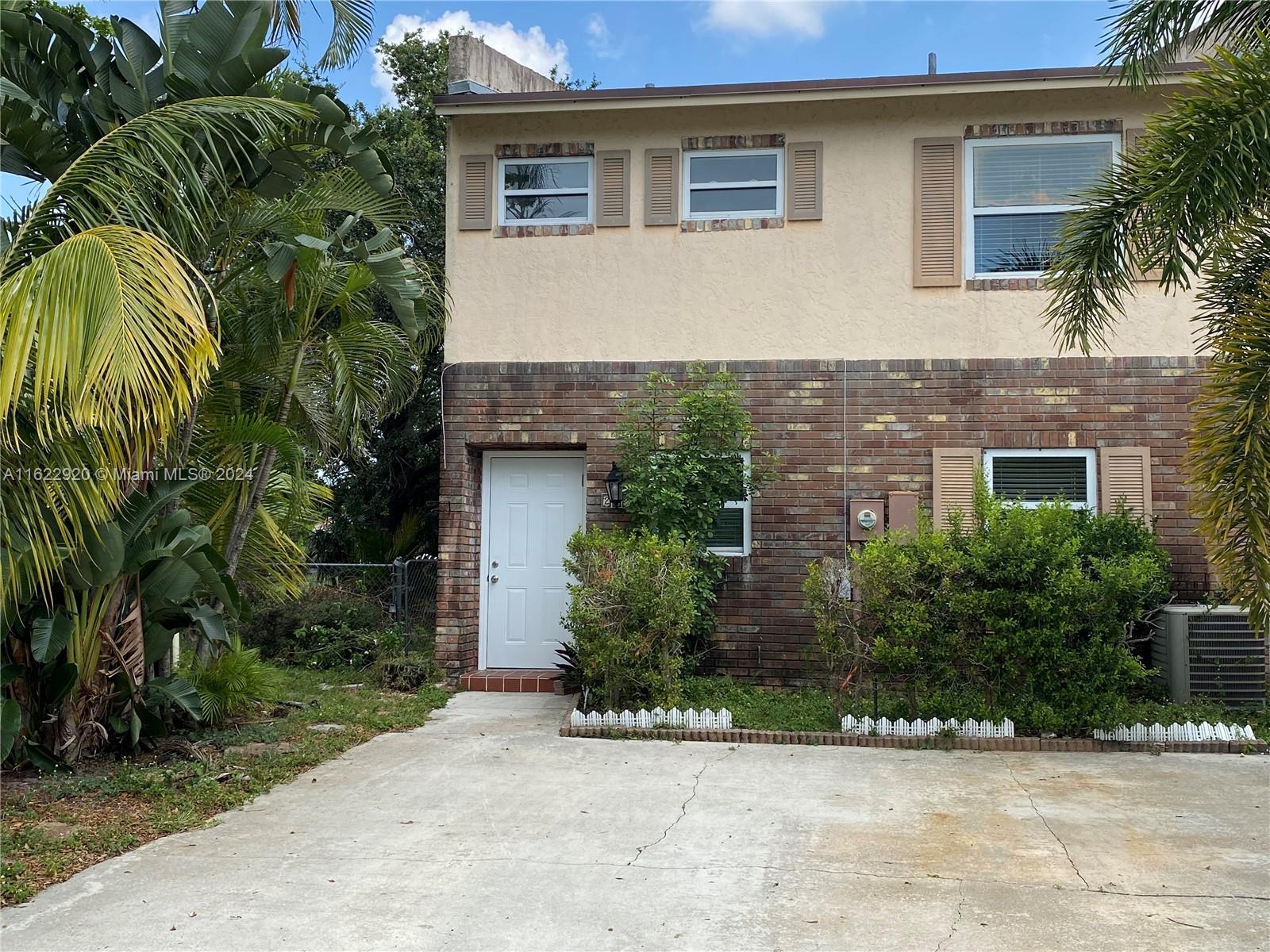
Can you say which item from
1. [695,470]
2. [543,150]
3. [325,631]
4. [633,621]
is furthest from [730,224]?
[325,631]

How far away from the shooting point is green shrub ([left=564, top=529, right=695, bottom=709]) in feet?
28.2

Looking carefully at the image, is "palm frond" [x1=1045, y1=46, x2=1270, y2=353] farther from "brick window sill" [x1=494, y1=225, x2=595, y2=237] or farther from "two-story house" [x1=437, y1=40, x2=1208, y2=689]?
"brick window sill" [x1=494, y1=225, x2=595, y2=237]

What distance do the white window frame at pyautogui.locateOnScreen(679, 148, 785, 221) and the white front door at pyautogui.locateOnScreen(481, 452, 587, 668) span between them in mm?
2775

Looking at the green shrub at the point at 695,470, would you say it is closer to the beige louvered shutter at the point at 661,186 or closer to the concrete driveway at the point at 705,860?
the beige louvered shutter at the point at 661,186

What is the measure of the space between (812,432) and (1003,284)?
7.56ft

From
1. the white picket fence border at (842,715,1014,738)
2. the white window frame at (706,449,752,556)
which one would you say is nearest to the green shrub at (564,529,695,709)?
the white picket fence border at (842,715,1014,738)

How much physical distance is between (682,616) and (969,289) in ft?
14.7

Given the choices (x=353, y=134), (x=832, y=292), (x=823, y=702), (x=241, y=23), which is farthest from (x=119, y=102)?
(x=823, y=702)

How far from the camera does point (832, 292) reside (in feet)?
35.1

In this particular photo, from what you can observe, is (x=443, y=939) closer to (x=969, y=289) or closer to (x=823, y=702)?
(x=823, y=702)

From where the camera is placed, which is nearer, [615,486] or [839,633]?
[839,633]

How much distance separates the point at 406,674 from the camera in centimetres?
1060

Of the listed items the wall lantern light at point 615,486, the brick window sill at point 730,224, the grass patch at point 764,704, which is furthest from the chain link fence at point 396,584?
the brick window sill at point 730,224

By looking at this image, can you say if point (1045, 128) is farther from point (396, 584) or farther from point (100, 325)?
point (100, 325)
